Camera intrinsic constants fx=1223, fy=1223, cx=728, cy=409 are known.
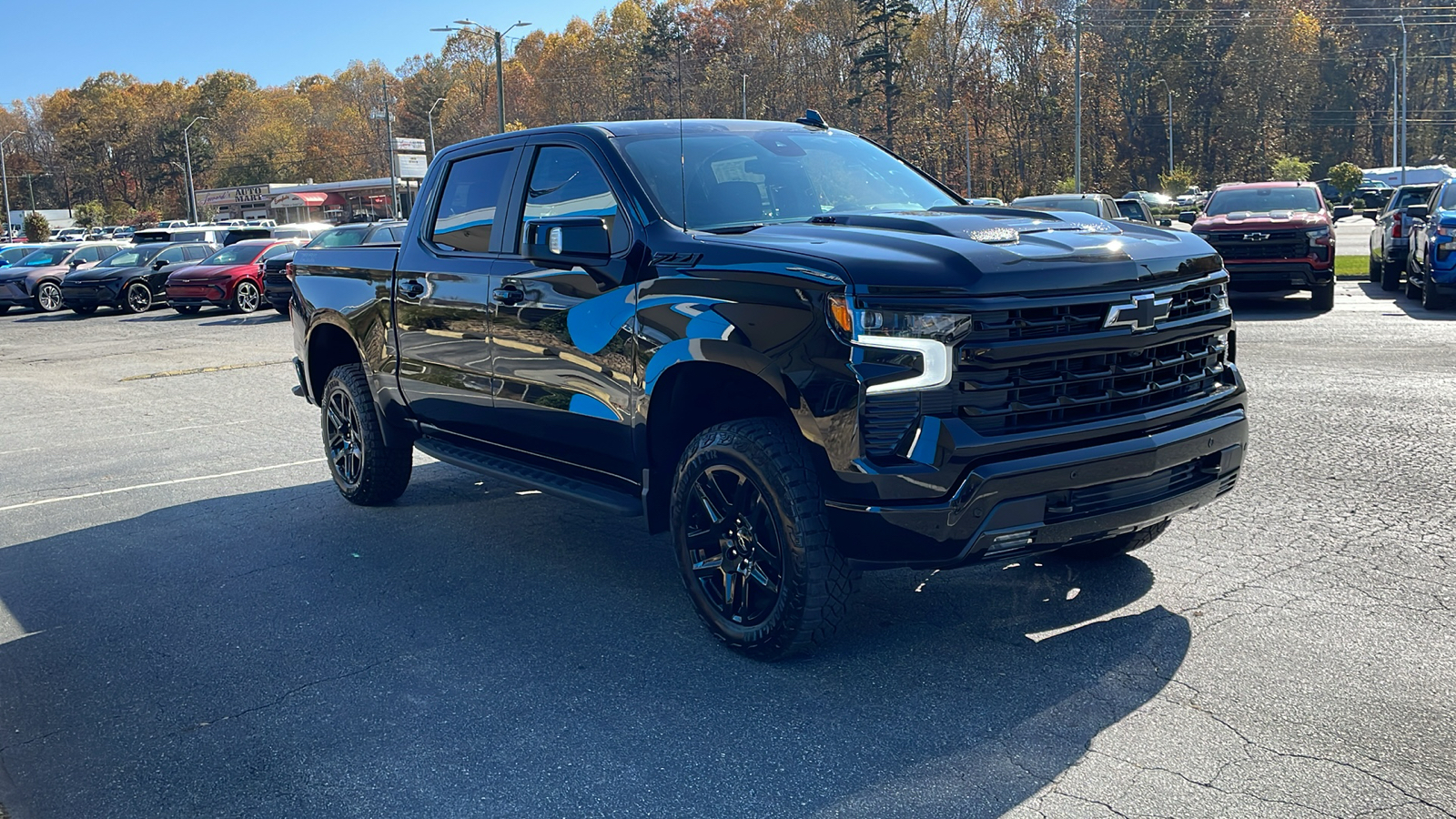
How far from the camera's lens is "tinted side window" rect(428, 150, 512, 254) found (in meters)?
5.72

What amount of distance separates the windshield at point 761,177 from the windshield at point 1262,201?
41.9 ft

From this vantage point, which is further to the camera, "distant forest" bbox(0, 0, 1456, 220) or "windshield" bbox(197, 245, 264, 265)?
"distant forest" bbox(0, 0, 1456, 220)

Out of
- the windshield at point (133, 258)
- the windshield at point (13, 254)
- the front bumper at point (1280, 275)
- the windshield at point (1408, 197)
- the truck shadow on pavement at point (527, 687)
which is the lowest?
the truck shadow on pavement at point (527, 687)

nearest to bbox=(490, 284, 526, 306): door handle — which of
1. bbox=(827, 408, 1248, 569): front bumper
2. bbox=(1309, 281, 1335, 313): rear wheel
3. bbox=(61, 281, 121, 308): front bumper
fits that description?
bbox=(827, 408, 1248, 569): front bumper

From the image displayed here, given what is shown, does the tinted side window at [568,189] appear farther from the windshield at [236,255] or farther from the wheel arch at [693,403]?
the windshield at [236,255]

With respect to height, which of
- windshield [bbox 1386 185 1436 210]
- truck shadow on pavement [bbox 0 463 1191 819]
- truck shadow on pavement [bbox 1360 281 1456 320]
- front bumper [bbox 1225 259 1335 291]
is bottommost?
truck shadow on pavement [bbox 0 463 1191 819]

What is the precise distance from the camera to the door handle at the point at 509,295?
17.3ft

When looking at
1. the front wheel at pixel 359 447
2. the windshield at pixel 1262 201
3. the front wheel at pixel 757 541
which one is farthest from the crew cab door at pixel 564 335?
the windshield at pixel 1262 201

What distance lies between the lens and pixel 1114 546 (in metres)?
5.20

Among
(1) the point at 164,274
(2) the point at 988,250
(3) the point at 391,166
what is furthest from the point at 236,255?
(3) the point at 391,166

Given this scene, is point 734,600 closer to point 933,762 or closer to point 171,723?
point 933,762

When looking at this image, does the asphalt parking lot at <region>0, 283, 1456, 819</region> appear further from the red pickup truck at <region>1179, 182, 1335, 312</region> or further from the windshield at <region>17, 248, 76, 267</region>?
the windshield at <region>17, 248, 76, 267</region>

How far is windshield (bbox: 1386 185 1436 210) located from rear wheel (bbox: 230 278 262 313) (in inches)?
815

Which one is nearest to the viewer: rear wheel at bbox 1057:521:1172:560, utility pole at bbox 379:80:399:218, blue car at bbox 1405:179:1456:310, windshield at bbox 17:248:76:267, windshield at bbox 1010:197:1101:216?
rear wheel at bbox 1057:521:1172:560
